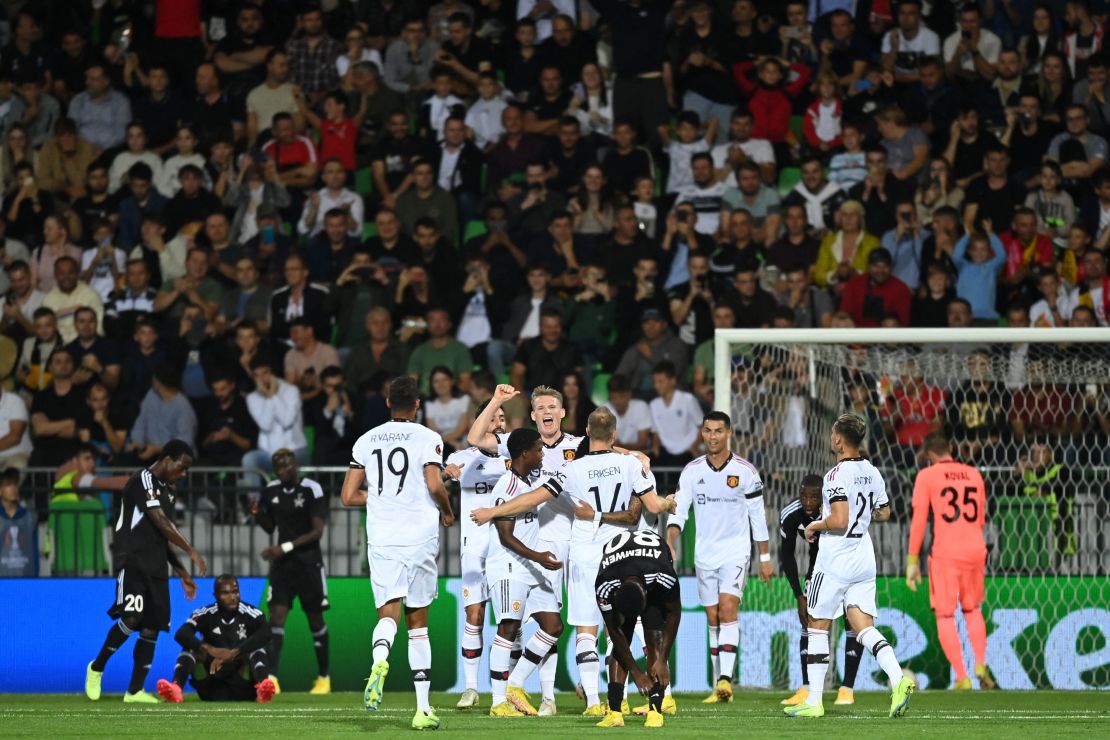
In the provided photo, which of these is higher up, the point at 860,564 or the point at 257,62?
the point at 257,62

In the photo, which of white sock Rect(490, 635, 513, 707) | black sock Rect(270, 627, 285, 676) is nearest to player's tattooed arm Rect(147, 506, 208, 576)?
black sock Rect(270, 627, 285, 676)

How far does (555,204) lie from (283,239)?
3141 millimetres

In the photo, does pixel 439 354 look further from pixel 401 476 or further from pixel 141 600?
pixel 401 476

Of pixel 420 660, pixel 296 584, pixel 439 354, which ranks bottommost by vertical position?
pixel 420 660

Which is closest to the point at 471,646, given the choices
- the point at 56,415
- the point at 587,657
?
the point at 587,657

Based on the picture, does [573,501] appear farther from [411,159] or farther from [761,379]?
[411,159]

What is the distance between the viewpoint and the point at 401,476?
11.4 meters

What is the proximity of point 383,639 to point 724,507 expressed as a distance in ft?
13.7

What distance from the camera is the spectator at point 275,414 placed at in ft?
60.7

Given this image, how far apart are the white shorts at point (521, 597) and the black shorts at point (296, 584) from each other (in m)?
4.13

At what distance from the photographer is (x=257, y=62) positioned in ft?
75.3

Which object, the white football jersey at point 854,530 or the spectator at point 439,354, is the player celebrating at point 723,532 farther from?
the spectator at point 439,354

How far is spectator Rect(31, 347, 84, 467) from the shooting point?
61.8 feet

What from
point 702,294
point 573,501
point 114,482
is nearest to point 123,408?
point 114,482
